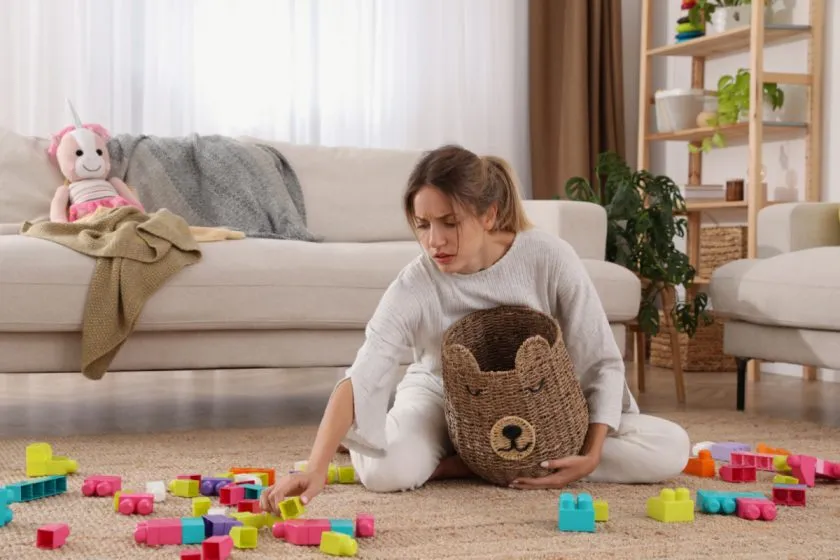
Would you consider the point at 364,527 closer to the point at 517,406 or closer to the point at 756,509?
the point at 517,406

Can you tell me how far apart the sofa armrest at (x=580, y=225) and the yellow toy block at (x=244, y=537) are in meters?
1.83

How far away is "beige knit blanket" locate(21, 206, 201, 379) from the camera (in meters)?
2.63

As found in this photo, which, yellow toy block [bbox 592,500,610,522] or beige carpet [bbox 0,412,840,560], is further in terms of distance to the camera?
yellow toy block [bbox 592,500,610,522]

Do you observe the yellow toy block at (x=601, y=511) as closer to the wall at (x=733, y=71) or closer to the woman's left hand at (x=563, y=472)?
the woman's left hand at (x=563, y=472)

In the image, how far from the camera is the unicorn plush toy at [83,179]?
3213 millimetres

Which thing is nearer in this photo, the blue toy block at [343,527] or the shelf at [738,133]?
the blue toy block at [343,527]

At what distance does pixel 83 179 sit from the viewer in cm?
330

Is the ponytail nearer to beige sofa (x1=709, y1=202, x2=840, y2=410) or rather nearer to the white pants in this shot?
the white pants

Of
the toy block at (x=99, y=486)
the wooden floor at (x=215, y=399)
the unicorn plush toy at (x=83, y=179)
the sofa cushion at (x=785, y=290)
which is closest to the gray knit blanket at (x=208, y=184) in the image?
the unicorn plush toy at (x=83, y=179)

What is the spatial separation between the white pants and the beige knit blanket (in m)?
0.85

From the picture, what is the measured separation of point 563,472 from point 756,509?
34 centimetres

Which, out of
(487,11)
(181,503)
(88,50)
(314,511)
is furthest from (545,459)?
(487,11)

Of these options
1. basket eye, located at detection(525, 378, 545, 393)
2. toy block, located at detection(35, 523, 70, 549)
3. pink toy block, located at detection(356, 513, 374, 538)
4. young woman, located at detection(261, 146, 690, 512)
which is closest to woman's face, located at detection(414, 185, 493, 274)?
young woman, located at detection(261, 146, 690, 512)

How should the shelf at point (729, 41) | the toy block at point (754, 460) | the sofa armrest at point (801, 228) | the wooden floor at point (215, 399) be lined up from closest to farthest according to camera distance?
the toy block at point (754, 460) < the wooden floor at point (215, 399) < the sofa armrest at point (801, 228) < the shelf at point (729, 41)
